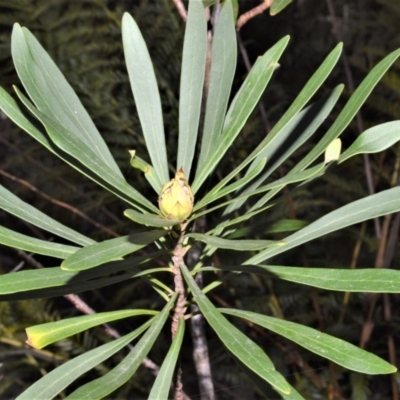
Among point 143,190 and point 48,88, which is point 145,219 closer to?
point 48,88

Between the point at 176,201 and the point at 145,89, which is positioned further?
the point at 145,89

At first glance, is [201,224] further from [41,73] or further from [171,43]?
[171,43]

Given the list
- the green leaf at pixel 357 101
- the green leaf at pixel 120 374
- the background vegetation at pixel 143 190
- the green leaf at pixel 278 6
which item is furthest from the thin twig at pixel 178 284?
the background vegetation at pixel 143 190

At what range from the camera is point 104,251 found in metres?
0.46

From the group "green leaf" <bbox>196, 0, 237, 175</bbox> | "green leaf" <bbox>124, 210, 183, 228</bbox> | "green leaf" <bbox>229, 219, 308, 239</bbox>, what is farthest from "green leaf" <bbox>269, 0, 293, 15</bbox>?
"green leaf" <bbox>124, 210, 183, 228</bbox>

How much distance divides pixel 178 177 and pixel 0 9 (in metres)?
1.79

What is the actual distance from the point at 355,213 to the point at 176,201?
174 mm

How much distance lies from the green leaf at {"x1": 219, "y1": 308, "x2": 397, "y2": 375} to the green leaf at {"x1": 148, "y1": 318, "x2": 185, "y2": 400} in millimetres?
81

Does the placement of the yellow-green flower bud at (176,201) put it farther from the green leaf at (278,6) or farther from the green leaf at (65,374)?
the green leaf at (278,6)

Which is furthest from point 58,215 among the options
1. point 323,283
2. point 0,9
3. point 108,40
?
point 323,283

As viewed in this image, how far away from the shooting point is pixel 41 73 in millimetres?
590

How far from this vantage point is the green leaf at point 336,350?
47cm

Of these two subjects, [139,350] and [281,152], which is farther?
[281,152]

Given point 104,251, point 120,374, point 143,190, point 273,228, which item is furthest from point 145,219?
point 143,190
